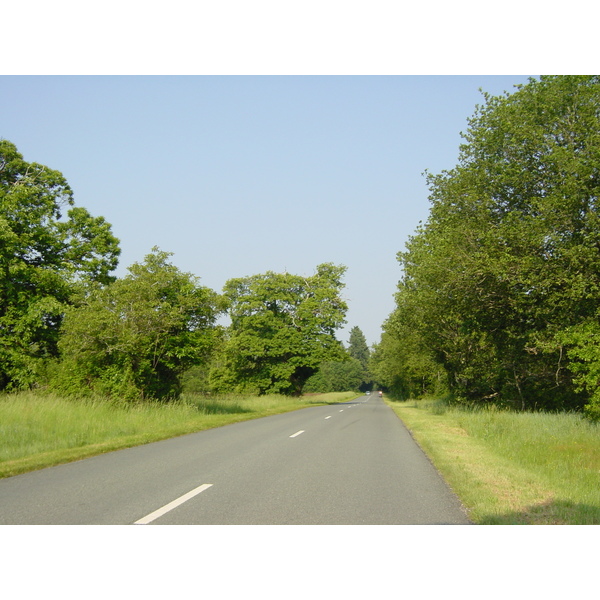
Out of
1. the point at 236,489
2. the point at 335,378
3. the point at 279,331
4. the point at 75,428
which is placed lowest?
the point at 335,378

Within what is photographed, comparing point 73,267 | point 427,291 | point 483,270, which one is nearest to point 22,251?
point 73,267

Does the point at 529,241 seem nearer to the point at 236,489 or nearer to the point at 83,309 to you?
the point at 236,489

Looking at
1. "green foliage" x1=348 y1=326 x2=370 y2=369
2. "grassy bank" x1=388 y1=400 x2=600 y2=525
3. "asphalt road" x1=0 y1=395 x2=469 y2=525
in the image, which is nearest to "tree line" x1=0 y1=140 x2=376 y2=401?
"asphalt road" x1=0 y1=395 x2=469 y2=525

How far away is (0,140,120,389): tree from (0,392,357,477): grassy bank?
8925mm

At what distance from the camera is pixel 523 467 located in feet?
30.7

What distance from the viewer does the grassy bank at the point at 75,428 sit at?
33.9 feet

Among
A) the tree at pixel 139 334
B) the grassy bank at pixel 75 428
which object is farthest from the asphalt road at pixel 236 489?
the tree at pixel 139 334

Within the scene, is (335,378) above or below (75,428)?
Result: below

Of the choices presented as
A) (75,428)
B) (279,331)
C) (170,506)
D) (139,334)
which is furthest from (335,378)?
(170,506)

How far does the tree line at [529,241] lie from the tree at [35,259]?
1749 centimetres

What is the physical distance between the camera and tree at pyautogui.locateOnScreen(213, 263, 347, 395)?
48.2m

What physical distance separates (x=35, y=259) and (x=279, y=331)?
78.5 ft

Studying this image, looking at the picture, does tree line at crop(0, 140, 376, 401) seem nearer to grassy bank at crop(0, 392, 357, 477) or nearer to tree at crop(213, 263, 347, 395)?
grassy bank at crop(0, 392, 357, 477)

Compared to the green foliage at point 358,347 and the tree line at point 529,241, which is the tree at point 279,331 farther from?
the green foliage at point 358,347
